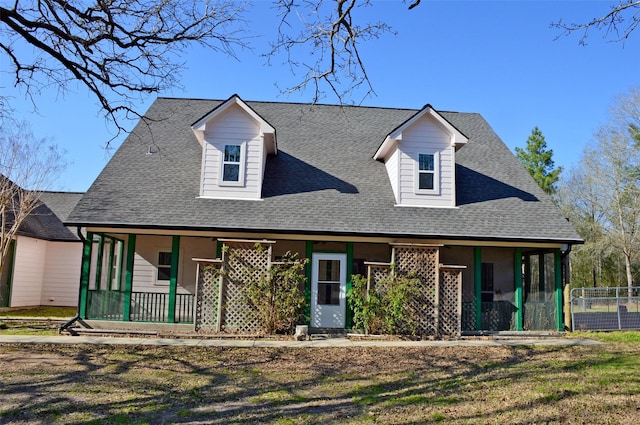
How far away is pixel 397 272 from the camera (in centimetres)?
1284

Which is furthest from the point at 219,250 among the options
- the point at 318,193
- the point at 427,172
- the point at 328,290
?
the point at 427,172

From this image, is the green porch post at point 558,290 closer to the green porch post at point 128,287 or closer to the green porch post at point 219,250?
the green porch post at point 219,250

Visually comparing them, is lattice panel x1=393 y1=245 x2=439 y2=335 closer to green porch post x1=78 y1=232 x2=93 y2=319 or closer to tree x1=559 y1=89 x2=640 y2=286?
green porch post x1=78 y1=232 x2=93 y2=319

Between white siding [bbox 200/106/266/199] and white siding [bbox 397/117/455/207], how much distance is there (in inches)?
173

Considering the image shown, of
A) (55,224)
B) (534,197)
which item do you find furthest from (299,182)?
(55,224)

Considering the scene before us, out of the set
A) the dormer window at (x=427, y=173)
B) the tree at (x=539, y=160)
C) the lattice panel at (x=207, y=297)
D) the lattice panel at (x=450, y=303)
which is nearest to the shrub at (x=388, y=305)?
the lattice panel at (x=450, y=303)

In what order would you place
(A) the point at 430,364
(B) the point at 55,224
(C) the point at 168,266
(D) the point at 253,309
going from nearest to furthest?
(A) the point at 430,364
(D) the point at 253,309
(C) the point at 168,266
(B) the point at 55,224

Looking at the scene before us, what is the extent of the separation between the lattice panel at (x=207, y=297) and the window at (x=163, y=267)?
2963 mm

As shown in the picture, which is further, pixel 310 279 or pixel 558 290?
pixel 558 290

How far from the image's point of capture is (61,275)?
792 inches

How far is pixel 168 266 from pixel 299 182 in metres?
4.96

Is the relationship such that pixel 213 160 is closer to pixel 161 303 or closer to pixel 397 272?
pixel 161 303

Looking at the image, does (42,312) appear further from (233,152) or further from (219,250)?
(233,152)

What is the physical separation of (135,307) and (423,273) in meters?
7.98
